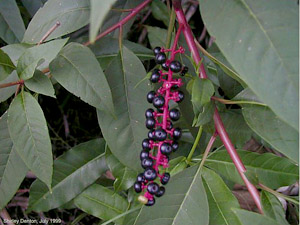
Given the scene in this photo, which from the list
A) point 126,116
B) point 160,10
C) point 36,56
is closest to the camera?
point 36,56

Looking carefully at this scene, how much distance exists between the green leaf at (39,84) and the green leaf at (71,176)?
498mm

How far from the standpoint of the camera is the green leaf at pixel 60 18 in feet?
3.53

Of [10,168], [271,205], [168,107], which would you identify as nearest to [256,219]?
[271,205]

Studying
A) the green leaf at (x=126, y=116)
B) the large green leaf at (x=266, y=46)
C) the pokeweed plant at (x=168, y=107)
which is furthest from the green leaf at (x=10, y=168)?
the large green leaf at (x=266, y=46)

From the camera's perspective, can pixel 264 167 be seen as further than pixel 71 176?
No

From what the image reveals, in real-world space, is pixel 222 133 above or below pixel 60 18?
below

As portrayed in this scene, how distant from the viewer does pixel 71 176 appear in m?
1.37

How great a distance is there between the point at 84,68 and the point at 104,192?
0.51 m

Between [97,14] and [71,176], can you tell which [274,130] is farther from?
[71,176]

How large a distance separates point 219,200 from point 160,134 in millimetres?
309

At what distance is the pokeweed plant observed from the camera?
69cm

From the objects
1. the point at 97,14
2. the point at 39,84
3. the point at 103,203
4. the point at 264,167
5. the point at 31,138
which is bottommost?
the point at 103,203

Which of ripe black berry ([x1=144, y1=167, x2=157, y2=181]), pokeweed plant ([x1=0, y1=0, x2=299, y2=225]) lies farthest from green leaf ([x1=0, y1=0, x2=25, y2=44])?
ripe black berry ([x1=144, y1=167, x2=157, y2=181])

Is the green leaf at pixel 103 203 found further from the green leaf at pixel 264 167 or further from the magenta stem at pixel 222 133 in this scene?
the magenta stem at pixel 222 133
